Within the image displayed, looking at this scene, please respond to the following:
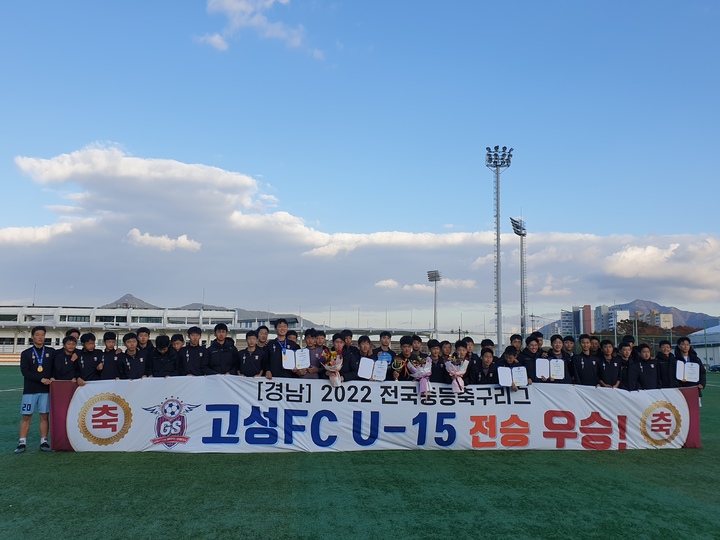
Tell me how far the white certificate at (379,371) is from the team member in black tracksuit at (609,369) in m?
3.34

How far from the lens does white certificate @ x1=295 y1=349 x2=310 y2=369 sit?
23.7 ft

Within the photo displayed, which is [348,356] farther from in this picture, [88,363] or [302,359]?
[88,363]

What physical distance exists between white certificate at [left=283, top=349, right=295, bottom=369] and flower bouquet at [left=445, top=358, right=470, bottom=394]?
218cm

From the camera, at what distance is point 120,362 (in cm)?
743

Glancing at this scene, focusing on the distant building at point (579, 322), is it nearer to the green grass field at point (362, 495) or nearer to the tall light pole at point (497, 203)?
the tall light pole at point (497, 203)

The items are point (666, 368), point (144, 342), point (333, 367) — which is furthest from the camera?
point (666, 368)

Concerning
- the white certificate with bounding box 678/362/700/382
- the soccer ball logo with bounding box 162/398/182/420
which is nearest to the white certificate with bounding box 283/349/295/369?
the soccer ball logo with bounding box 162/398/182/420

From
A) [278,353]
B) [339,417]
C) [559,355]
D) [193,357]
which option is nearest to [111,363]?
[193,357]

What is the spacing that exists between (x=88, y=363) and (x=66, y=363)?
0.28 metres

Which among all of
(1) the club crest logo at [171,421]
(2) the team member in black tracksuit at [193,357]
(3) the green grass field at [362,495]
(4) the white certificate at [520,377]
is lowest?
(3) the green grass field at [362,495]

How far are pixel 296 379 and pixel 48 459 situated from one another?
318cm

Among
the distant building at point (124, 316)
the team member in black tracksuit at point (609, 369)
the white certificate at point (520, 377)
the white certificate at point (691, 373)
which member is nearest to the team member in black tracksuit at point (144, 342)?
the white certificate at point (520, 377)

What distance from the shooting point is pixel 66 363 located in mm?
7125

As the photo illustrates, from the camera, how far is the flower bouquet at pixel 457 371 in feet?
23.4
